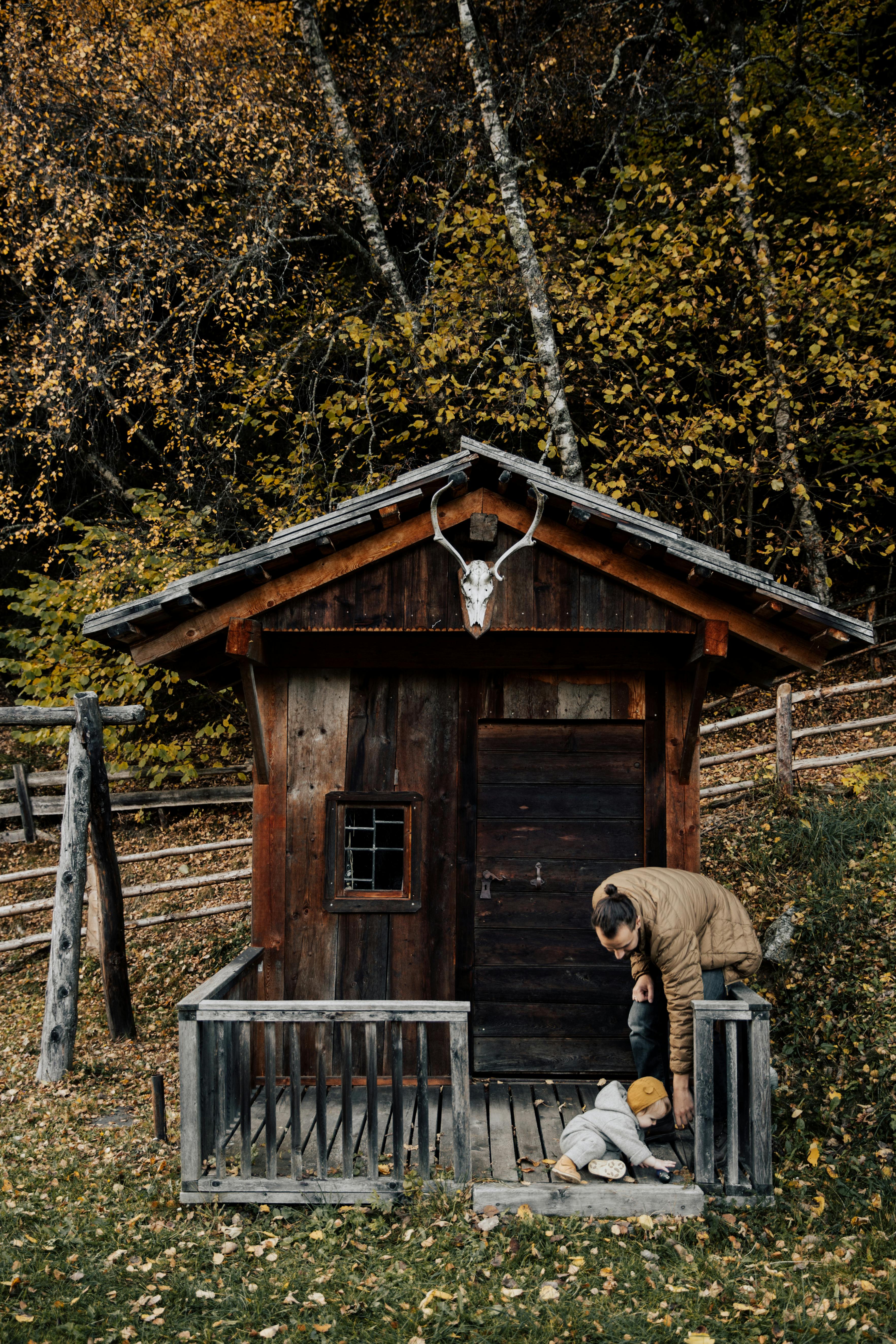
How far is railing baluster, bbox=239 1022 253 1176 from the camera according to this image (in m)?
4.83

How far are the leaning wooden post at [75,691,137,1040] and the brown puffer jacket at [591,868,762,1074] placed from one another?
16.1 feet

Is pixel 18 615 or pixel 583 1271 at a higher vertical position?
pixel 18 615

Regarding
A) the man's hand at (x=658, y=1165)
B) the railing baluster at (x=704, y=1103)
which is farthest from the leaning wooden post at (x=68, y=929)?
the railing baluster at (x=704, y=1103)

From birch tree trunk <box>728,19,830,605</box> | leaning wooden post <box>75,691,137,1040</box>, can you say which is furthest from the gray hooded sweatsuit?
birch tree trunk <box>728,19,830,605</box>

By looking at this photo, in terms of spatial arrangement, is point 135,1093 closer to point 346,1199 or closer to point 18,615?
point 346,1199

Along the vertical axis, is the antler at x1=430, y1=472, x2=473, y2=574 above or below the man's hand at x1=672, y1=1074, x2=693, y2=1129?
above

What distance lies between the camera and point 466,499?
5.94 meters

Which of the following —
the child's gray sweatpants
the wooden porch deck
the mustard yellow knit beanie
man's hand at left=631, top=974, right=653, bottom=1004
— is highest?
man's hand at left=631, top=974, right=653, bottom=1004

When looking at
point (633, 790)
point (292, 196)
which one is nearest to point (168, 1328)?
point (633, 790)

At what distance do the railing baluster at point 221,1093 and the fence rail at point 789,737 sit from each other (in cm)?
619

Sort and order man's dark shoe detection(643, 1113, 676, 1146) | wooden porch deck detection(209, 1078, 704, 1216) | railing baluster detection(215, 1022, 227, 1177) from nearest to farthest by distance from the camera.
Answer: wooden porch deck detection(209, 1078, 704, 1216)
railing baluster detection(215, 1022, 227, 1177)
man's dark shoe detection(643, 1113, 676, 1146)

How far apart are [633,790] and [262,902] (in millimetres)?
2773

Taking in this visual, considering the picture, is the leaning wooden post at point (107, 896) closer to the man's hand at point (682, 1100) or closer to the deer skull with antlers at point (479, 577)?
the deer skull with antlers at point (479, 577)

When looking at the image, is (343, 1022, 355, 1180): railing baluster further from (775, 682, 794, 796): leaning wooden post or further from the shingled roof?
(775, 682, 794, 796): leaning wooden post
